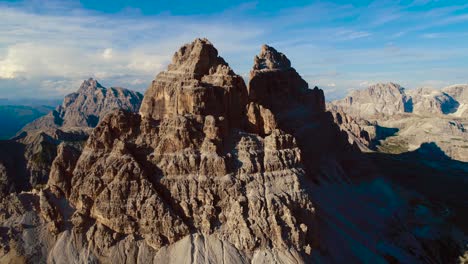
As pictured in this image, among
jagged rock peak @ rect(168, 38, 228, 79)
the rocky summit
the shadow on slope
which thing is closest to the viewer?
the rocky summit

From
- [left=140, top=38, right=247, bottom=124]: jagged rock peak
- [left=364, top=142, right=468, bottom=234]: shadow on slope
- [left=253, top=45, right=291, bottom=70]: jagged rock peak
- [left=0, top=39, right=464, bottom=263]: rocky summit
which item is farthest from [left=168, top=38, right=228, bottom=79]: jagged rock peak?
[left=364, top=142, right=468, bottom=234]: shadow on slope

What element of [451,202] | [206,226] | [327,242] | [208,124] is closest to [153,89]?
[208,124]

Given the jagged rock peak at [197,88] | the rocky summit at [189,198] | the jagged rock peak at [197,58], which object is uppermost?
the jagged rock peak at [197,58]

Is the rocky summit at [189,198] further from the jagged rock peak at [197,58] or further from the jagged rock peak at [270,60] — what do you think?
the jagged rock peak at [270,60]

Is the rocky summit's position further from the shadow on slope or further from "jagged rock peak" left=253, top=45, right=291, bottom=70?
the shadow on slope

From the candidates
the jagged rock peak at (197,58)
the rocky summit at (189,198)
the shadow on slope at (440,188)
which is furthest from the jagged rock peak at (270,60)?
the shadow on slope at (440,188)

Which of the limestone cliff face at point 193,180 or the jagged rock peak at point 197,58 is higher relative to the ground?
the jagged rock peak at point 197,58

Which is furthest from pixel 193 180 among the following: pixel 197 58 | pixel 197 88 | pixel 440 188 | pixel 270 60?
pixel 440 188

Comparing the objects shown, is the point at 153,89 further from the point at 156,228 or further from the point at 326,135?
the point at 326,135
